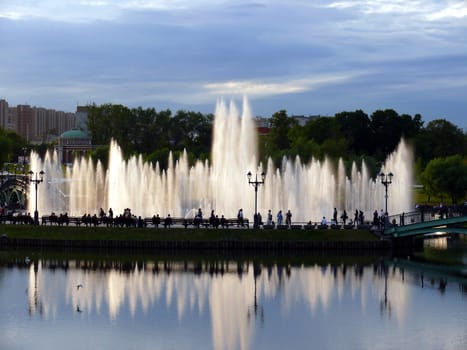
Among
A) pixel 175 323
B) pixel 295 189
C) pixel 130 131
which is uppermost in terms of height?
pixel 130 131

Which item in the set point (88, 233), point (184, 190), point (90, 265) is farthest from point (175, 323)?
point (184, 190)

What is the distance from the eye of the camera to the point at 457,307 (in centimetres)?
3931

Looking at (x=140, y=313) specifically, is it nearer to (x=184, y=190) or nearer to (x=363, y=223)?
(x=363, y=223)

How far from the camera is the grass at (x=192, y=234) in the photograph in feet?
185

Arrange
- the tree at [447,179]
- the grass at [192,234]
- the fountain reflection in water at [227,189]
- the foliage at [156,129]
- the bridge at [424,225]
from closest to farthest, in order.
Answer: the bridge at [424,225], the grass at [192,234], the fountain reflection in water at [227,189], the tree at [447,179], the foliage at [156,129]

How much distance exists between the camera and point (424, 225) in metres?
55.6

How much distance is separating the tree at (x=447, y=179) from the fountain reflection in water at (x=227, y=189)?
1223cm

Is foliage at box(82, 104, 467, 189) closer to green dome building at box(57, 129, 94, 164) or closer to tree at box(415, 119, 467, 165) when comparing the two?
tree at box(415, 119, 467, 165)

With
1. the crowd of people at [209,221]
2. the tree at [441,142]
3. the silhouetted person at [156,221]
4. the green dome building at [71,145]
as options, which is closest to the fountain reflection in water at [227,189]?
the crowd of people at [209,221]

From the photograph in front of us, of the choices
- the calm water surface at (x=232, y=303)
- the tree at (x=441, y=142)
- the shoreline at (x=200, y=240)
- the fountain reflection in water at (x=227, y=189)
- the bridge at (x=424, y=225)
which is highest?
the tree at (x=441, y=142)

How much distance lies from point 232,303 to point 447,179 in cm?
5396

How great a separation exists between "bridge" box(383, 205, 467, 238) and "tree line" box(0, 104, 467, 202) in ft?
109

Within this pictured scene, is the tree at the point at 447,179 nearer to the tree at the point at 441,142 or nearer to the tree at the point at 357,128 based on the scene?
the tree at the point at 441,142

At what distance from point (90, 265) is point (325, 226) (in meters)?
14.8
